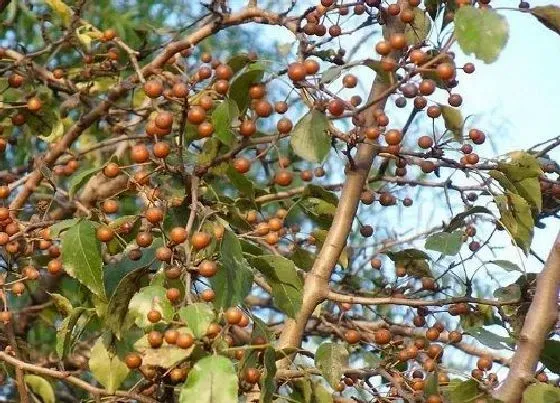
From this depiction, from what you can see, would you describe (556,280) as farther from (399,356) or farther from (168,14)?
(168,14)

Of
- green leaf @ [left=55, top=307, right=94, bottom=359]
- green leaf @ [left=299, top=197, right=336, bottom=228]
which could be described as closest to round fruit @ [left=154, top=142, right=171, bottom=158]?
green leaf @ [left=55, top=307, right=94, bottom=359]

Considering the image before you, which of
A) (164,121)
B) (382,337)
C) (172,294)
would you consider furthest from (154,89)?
(382,337)

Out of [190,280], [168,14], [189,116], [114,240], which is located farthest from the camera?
[168,14]

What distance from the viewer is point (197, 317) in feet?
3.09

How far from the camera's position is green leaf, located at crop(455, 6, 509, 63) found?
0.98m

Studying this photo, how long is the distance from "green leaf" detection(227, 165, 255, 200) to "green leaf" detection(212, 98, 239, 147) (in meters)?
0.11

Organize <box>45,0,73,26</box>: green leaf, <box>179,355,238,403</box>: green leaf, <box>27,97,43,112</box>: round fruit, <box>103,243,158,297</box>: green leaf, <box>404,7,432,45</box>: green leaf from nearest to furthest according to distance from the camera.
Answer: <box>179,355,238,403</box>: green leaf, <box>103,243,158,297</box>: green leaf, <box>404,7,432,45</box>: green leaf, <box>27,97,43,112</box>: round fruit, <box>45,0,73,26</box>: green leaf

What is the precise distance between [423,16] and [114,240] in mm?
514

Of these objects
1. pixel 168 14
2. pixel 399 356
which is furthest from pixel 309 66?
pixel 168 14

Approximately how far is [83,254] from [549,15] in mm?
586

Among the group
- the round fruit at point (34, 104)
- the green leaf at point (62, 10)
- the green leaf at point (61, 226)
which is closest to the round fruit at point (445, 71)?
the green leaf at point (61, 226)

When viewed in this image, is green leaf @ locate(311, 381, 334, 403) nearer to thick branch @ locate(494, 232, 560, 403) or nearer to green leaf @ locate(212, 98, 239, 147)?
thick branch @ locate(494, 232, 560, 403)

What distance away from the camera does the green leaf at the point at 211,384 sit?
885 mm

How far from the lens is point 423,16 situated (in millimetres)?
1334
